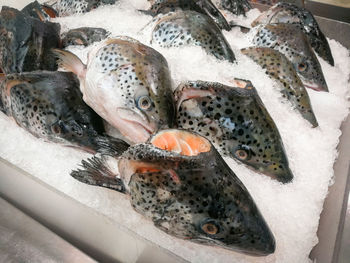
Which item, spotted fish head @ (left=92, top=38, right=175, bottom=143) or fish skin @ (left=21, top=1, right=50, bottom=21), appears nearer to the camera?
spotted fish head @ (left=92, top=38, right=175, bottom=143)

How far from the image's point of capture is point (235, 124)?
4.50 feet

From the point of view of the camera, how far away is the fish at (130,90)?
1.38 meters

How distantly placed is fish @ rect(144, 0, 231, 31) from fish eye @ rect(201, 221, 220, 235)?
1560 millimetres

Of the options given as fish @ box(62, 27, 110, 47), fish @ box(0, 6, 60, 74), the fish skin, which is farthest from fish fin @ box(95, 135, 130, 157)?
the fish skin

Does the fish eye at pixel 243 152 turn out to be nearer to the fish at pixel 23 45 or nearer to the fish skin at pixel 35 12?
the fish at pixel 23 45

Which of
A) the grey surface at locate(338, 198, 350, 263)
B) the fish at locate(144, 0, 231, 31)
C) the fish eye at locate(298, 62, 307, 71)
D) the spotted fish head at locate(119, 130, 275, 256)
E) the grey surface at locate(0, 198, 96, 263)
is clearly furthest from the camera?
the fish at locate(144, 0, 231, 31)

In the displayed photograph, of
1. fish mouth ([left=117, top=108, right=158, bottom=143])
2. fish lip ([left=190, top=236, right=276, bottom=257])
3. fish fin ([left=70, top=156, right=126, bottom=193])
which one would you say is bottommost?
fish lip ([left=190, top=236, right=276, bottom=257])

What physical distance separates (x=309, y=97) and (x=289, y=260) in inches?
36.3

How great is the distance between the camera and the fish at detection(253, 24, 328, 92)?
191 cm

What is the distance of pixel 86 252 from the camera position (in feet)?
4.56

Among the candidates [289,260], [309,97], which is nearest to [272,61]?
Result: [309,97]

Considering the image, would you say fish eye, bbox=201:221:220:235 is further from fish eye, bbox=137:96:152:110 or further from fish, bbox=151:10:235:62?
fish, bbox=151:10:235:62

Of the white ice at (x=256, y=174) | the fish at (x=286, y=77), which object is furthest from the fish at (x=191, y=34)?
the fish at (x=286, y=77)

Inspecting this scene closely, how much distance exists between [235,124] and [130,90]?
0.44 meters
